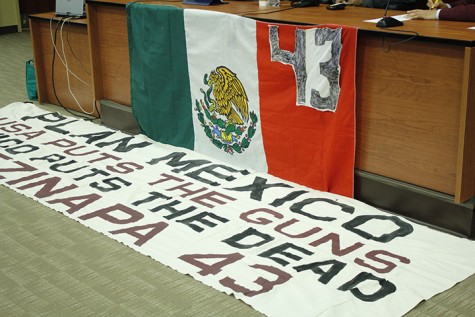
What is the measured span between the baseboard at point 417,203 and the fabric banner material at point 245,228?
0.06 metres

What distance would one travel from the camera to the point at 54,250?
2.96 metres

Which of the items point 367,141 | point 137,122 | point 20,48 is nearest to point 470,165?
point 367,141

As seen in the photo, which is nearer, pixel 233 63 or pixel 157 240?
pixel 157 240

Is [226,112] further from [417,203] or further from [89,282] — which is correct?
[89,282]

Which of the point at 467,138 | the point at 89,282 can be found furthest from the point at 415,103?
the point at 89,282

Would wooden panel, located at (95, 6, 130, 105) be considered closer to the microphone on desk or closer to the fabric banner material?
the fabric banner material

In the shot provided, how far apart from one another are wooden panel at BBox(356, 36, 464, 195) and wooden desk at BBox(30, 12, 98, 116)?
7.02ft

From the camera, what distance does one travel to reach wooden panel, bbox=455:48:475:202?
2785 mm

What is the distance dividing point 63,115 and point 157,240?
7.00ft

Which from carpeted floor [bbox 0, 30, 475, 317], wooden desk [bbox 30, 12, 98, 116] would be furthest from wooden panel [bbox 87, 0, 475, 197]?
wooden desk [bbox 30, 12, 98, 116]

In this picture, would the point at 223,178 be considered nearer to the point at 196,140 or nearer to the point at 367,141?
the point at 196,140

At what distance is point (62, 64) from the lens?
16.3 feet

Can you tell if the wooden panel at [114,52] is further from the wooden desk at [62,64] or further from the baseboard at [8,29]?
the baseboard at [8,29]

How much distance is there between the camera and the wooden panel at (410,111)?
2908 millimetres
